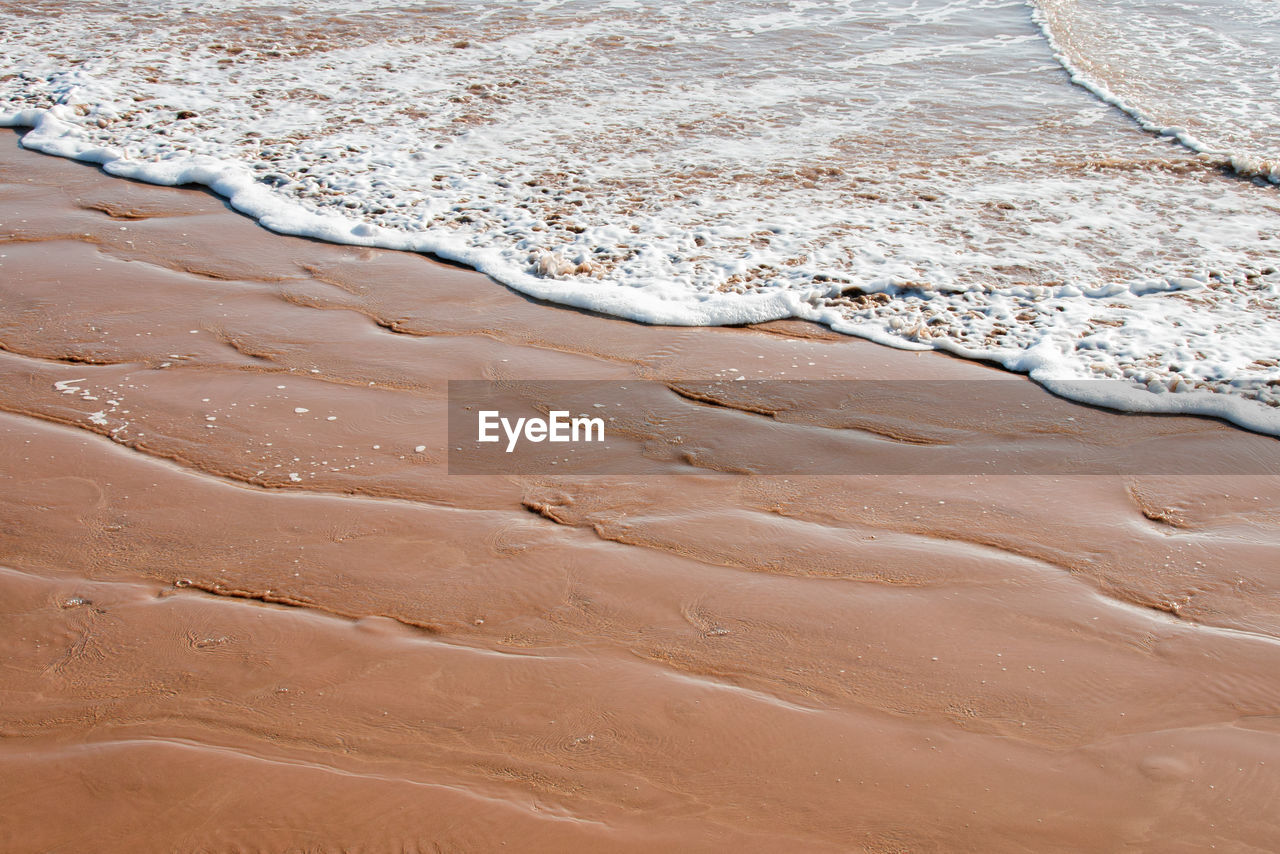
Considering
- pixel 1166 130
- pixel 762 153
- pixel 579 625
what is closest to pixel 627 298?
pixel 579 625

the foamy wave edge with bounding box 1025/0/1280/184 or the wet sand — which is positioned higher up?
the foamy wave edge with bounding box 1025/0/1280/184

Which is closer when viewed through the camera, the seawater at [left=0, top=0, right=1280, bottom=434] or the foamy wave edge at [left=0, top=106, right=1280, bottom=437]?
the foamy wave edge at [left=0, top=106, right=1280, bottom=437]

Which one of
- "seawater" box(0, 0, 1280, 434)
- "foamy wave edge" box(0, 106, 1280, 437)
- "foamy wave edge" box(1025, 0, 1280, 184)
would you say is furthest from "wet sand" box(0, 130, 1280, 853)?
"foamy wave edge" box(1025, 0, 1280, 184)

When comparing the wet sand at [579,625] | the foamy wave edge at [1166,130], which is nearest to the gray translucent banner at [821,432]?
the wet sand at [579,625]

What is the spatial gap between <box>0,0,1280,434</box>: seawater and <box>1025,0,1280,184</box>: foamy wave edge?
0.04 m

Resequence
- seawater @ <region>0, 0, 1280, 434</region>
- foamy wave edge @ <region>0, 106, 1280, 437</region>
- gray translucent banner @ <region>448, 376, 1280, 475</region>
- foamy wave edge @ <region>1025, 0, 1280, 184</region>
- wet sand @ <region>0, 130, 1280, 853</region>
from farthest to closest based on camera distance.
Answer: foamy wave edge @ <region>1025, 0, 1280, 184</region>
seawater @ <region>0, 0, 1280, 434</region>
foamy wave edge @ <region>0, 106, 1280, 437</region>
gray translucent banner @ <region>448, 376, 1280, 475</region>
wet sand @ <region>0, 130, 1280, 853</region>

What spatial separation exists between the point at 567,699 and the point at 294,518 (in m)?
1.29

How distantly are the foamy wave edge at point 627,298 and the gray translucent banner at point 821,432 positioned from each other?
0.10 metres

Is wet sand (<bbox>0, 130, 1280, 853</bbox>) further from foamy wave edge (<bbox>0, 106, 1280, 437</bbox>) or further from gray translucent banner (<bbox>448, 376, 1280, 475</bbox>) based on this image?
foamy wave edge (<bbox>0, 106, 1280, 437</bbox>)

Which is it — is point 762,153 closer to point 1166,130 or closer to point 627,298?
point 627,298

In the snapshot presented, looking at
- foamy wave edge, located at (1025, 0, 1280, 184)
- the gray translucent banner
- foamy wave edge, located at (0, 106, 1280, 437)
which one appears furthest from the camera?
foamy wave edge, located at (1025, 0, 1280, 184)

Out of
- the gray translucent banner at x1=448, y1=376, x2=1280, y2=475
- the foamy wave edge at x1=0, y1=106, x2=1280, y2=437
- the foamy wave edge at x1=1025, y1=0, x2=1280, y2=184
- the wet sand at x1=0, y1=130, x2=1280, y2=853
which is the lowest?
the wet sand at x1=0, y1=130, x2=1280, y2=853

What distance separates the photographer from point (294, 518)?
10.9 feet

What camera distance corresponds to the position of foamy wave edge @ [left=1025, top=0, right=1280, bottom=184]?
24.9ft
